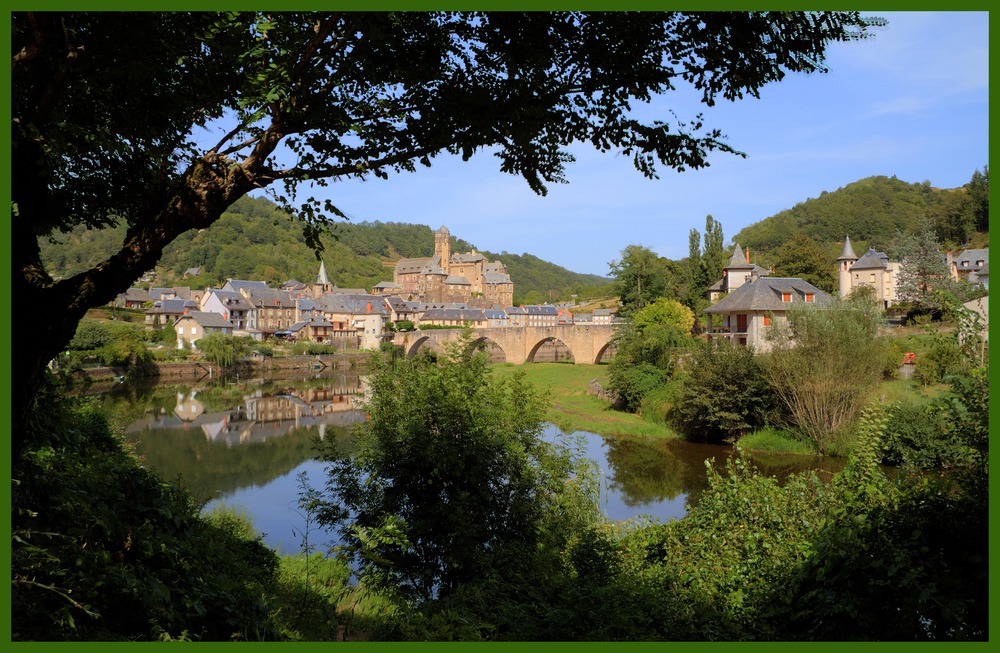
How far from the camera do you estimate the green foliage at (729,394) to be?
67.2ft

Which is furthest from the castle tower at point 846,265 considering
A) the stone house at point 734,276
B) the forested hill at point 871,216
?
the forested hill at point 871,216

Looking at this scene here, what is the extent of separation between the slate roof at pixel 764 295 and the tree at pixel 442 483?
70.8 ft

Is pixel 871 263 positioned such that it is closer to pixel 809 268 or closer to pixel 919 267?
pixel 809 268

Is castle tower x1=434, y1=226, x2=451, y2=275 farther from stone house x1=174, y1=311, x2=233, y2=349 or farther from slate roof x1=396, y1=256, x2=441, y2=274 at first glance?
stone house x1=174, y1=311, x2=233, y2=349

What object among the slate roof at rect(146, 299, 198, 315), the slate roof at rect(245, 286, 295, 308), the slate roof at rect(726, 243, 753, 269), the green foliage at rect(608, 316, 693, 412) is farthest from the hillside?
the slate roof at rect(146, 299, 198, 315)

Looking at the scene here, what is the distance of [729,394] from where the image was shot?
67.5 feet

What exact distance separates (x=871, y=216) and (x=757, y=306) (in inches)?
2008

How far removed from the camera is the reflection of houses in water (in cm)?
2442

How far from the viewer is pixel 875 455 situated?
5727 mm

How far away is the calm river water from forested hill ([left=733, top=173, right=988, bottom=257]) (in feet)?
143

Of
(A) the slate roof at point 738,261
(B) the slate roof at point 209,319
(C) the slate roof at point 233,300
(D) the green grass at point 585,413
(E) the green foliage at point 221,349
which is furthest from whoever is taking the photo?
(C) the slate roof at point 233,300

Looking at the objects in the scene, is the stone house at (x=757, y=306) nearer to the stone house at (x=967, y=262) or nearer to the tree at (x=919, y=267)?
the tree at (x=919, y=267)

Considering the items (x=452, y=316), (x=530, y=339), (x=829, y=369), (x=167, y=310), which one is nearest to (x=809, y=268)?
(x=530, y=339)

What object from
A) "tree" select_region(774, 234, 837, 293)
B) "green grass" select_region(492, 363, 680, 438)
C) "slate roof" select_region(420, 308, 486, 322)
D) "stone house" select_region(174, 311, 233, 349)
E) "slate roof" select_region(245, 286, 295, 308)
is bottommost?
"green grass" select_region(492, 363, 680, 438)
